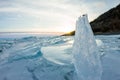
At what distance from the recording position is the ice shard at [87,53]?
2268 millimetres

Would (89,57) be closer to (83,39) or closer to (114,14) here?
(83,39)

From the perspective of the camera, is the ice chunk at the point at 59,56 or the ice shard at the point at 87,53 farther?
the ice chunk at the point at 59,56

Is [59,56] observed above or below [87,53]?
below

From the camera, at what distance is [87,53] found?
2311 mm

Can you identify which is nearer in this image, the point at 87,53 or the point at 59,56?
the point at 87,53

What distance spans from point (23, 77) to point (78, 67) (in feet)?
3.21

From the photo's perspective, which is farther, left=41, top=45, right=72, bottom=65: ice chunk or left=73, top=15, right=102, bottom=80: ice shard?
left=41, top=45, right=72, bottom=65: ice chunk

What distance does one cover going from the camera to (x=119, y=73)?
2754mm

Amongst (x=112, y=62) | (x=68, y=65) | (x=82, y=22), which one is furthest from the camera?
(x=112, y=62)

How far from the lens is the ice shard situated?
7.44ft

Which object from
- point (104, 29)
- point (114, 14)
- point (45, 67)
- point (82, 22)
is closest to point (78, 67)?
point (82, 22)

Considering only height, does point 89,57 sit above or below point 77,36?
below

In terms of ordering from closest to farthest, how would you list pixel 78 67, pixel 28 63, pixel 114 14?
pixel 78 67
pixel 28 63
pixel 114 14

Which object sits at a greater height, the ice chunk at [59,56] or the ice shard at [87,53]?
the ice shard at [87,53]
